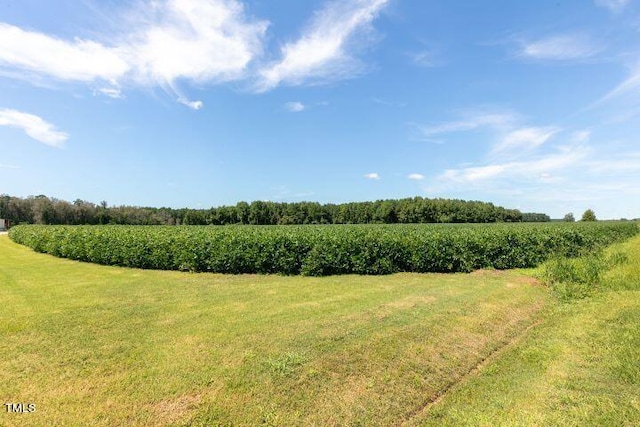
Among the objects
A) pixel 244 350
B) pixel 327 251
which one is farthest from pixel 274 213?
pixel 244 350

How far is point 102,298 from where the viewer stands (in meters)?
9.58

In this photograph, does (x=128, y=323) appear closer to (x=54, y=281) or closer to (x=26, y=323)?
(x=26, y=323)

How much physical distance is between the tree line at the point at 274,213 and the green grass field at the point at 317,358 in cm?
7466

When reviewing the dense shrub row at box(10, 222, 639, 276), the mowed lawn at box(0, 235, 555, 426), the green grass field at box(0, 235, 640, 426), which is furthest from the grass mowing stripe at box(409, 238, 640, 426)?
the dense shrub row at box(10, 222, 639, 276)

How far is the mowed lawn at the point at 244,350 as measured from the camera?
445 cm

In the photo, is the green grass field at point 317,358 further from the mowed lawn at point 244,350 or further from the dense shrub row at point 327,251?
the dense shrub row at point 327,251

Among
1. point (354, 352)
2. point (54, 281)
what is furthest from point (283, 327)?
point (54, 281)

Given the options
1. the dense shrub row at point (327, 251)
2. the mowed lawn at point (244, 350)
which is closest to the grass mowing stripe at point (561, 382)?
the mowed lawn at point (244, 350)

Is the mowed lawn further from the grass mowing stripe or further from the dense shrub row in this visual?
the dense shrub row

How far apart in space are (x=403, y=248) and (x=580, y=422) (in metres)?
9.99

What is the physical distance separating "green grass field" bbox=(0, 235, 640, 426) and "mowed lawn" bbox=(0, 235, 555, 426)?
3 cm

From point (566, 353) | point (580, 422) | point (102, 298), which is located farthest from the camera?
point (102, 298)

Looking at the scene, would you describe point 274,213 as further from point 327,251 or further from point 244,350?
point 244,350

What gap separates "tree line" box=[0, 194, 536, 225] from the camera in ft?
258
